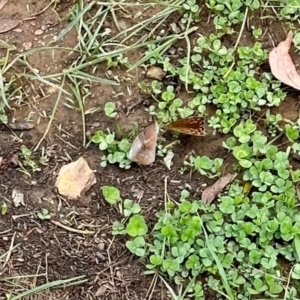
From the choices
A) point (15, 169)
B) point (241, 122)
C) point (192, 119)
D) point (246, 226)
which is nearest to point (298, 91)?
point (241, 122)

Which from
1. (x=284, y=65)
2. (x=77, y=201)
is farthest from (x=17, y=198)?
(x=284, y=65)

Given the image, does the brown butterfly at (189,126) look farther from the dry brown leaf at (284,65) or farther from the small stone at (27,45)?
the small stone at (27,45)

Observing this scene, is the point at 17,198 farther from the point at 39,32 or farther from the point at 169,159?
the point at 39,32

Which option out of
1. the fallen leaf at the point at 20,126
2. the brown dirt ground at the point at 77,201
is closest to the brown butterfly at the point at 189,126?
the brown dirt ground at the point at 77,201

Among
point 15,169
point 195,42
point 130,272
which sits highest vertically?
point 195,42

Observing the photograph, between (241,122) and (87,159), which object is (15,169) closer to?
(87,159)

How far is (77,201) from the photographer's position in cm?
201

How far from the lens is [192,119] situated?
2049 mm

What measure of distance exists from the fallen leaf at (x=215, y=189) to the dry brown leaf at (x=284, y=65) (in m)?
0.36

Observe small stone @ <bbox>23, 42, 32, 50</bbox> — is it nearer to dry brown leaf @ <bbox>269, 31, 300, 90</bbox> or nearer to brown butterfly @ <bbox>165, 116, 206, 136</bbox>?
brown butterfly @ <bbox>165, 116, 206, 136</bbox>

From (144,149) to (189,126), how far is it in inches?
6.1

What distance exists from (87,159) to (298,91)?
69cm

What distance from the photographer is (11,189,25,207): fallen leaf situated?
2.00m

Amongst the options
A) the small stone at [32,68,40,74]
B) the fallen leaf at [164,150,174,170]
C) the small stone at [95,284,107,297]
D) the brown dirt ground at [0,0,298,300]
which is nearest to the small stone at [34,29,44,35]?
the brown dirt ground at [0,0,298,300]
